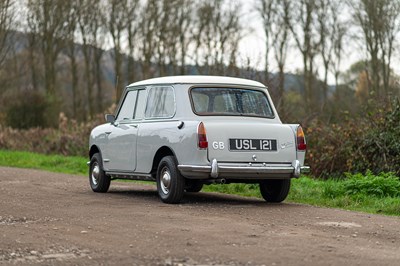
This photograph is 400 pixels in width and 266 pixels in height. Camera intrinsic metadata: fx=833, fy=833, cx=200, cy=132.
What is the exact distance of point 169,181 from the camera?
1210cm

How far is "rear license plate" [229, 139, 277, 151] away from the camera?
11758mm

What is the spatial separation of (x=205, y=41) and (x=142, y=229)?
3847 centimetres

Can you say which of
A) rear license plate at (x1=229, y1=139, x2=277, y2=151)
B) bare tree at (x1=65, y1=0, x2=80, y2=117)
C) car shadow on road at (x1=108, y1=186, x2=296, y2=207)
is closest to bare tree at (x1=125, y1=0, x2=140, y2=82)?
bare tree at (x1=65, y1=0, x2=80, y2=117)

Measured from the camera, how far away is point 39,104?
3569 cm

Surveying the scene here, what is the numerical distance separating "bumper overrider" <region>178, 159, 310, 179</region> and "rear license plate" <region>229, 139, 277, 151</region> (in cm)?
23

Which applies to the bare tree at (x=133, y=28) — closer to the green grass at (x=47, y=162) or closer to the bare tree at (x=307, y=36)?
the bare tree at (x=307, y=36)

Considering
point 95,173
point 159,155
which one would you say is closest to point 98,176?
point 95,173

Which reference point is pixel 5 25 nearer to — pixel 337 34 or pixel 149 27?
pixel 149 27

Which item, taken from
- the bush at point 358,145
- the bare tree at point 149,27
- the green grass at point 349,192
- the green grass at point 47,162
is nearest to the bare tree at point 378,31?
the bare tree at point 149,27

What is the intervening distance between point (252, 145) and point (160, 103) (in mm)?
1890

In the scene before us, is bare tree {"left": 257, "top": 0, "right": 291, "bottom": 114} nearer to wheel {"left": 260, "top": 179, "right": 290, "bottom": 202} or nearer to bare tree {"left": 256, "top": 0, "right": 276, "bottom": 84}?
bare tree {"left": 256, "top": 0, "right": 276, "bottom": 84}

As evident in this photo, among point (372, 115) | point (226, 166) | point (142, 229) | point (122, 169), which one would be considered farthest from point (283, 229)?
point (372, 115)

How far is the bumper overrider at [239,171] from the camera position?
1153cm

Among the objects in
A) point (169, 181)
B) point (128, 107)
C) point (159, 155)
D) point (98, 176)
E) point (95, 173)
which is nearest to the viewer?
point (169, 181)
